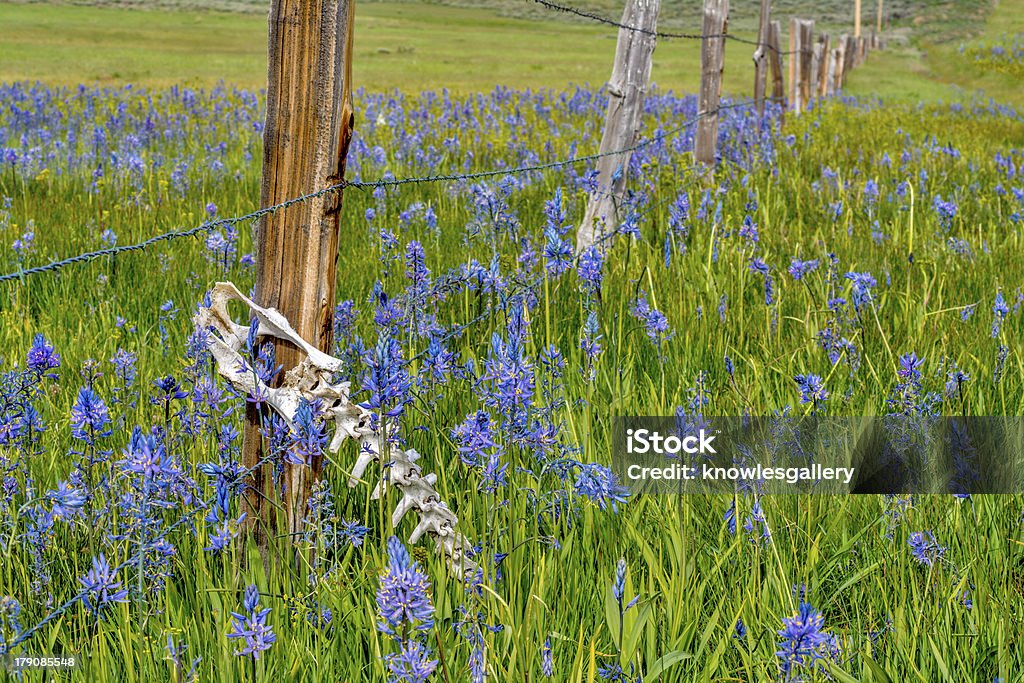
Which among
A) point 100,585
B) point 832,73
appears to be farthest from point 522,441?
point 832,73

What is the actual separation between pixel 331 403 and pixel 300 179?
1.88 feet

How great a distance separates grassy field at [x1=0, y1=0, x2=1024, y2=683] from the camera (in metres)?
1.88

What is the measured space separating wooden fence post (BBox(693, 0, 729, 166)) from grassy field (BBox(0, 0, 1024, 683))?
16.5 inches

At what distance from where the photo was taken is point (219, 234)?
434 centimetres

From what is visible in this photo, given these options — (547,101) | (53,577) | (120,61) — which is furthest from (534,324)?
(120,61)

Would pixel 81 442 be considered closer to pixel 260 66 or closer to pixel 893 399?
pixel 893 399

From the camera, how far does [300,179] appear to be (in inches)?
91.2

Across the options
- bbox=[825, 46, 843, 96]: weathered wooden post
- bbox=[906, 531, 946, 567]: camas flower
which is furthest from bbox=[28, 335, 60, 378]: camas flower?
bbox=[825, 46, 843, 96]: weathered wooden post

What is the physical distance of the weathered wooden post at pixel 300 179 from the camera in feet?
7.32

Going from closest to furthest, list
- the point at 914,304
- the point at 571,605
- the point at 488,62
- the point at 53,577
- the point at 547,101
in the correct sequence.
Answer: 1. the point at 571,605
2. the point at 53,577
3. the point at 914,304
4. the point at 547,101
5. the point at 488,62

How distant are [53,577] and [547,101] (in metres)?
13.4

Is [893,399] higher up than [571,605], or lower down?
higher up

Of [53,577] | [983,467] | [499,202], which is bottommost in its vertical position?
[53,577]

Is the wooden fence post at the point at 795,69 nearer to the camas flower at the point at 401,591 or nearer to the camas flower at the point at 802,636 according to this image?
the camas flower at the point at 802,636
